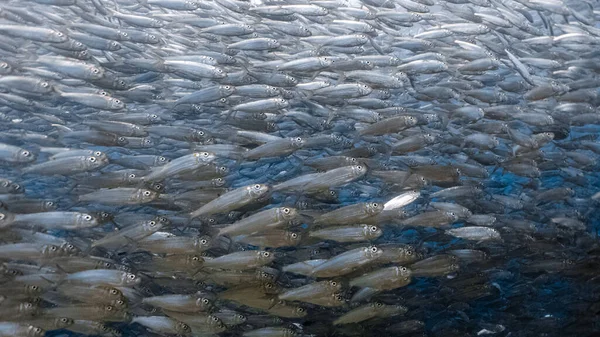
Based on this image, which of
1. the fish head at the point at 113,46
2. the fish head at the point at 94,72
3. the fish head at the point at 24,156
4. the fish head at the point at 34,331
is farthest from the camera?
the fish head at the point at 113,46

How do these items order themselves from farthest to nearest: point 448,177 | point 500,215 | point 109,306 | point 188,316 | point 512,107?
point 500,215
point 512,107
point 448,177
point 188,316
point 109,306

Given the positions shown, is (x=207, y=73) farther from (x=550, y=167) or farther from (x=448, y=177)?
(x=550, y=167)

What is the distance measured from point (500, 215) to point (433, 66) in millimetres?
2270

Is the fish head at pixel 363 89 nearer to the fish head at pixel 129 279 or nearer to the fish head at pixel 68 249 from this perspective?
the fish head at pixel 129 279

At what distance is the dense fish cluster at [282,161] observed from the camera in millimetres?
4773

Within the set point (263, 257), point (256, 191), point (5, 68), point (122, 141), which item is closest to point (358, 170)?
point (256, 191)

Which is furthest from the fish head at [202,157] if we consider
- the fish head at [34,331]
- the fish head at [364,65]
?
the fish head at [364,65]

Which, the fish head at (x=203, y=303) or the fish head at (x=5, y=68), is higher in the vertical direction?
the fish head at (x=5, y=68)

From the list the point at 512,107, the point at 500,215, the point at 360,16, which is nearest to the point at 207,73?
the point at 360,16

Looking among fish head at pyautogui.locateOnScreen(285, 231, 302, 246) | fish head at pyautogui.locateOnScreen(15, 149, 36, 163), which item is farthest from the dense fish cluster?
fish head at pyautogui.locateOnScreen(285, 231, 302, 246)

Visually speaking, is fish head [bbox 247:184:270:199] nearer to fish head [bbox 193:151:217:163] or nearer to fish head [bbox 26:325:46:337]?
fish head [bbox 193:151:217:163]

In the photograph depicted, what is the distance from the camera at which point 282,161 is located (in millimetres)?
7176

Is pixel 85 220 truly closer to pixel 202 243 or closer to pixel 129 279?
pixel 129 279

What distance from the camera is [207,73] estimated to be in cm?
568
